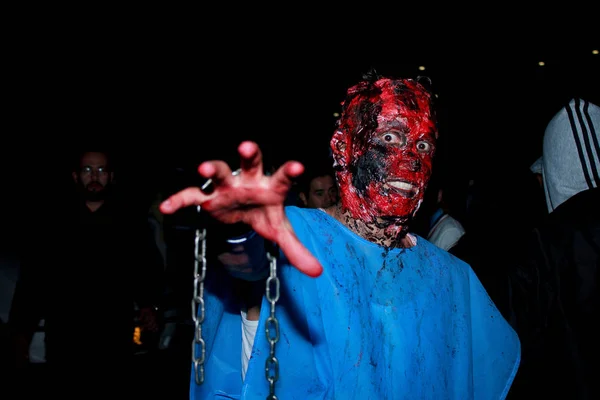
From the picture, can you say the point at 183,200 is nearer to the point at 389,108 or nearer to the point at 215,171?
the point at 215,171

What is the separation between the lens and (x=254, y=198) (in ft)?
4.60

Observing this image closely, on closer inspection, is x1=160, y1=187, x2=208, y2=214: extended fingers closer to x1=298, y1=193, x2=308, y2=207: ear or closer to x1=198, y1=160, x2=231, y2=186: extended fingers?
x1=198, y1=160, x2=231, y2=186: extended fingers

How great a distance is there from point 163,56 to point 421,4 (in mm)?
5031

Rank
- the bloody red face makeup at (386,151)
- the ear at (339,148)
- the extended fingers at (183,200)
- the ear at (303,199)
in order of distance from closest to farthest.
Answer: the extended fingers at (183,200)
the bloody red face makeup at (386,151)
the ear at (339,148)
the ear at (303,199)

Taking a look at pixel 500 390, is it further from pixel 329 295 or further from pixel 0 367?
pixel 0 367

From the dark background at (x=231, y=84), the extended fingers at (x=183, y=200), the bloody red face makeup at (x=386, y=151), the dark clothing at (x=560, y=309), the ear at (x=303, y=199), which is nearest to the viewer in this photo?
the extended fingers at (x=183, y=200)

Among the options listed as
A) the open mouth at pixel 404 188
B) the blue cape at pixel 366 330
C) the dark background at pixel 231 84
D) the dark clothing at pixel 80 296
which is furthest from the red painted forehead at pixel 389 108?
the dark background at pixel 231 84

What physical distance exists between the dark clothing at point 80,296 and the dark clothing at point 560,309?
112 inches

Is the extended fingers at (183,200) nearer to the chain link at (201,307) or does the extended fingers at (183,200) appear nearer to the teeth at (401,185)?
the chain link at (201,307)

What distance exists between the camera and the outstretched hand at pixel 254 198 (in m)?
1.30

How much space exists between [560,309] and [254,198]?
6.44 ft

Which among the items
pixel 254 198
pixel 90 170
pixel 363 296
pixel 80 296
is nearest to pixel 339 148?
pixel 363 296

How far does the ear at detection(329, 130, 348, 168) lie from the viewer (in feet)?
7.52

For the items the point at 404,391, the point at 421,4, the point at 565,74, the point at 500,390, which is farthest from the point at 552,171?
the point at 565,74
